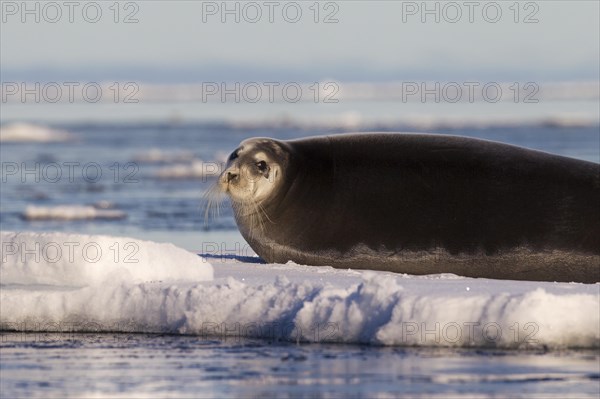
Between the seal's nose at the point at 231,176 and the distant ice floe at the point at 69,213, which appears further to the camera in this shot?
the distant ice floe at the point at 69,213

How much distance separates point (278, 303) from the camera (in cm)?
884

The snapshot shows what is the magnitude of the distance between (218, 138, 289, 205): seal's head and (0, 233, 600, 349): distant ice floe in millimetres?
1000

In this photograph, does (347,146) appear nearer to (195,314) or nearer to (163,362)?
(195,314)

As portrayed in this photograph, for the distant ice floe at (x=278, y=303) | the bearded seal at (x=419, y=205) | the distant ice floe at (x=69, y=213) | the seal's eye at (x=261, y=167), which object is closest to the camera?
the distant ice floe at (x=278, y=303)

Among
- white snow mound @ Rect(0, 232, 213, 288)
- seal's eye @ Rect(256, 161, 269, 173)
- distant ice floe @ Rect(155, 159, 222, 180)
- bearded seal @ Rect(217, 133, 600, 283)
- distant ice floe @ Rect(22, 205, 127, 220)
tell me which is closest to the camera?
white snow mound @ Rect(0, 232, 213, 288)

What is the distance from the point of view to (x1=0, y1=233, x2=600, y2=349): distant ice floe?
8.33m

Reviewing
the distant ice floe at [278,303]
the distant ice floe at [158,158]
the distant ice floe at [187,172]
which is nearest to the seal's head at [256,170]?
the distant ice floe at [278,303]

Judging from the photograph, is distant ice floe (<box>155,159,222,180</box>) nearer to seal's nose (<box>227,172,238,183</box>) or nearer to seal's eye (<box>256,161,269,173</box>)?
seal's eye (<box>256,161,269,173</box>)

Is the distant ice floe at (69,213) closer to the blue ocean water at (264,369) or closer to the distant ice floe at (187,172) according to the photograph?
the distant ice floe at (187,172)

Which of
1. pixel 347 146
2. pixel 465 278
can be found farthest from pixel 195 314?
pixel 347 146

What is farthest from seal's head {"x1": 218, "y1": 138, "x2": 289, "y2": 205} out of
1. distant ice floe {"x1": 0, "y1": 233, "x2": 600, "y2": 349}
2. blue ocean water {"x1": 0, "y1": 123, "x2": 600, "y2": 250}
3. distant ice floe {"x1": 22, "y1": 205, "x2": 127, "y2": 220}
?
distant ice floe {"x1": 22, "y1": 205, "x2": 127, "y2": 220}

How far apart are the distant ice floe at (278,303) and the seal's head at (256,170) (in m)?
1.00

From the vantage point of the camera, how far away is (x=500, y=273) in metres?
A: 10.5

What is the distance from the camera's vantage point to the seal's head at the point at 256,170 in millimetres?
10969
